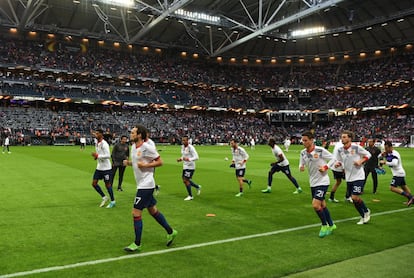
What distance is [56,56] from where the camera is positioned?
207 ft

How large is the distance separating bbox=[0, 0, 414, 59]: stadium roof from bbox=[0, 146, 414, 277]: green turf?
3234 cm

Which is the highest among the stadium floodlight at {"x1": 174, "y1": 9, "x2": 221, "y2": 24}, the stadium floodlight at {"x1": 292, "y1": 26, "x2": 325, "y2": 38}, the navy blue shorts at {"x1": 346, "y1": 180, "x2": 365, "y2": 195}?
the stadium floodlight at {"x1": 292, "y1": 26, "x2": 325, "y2": 38}

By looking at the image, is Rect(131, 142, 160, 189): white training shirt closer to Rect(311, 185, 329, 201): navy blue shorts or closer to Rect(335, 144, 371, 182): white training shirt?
Rect(311, 185, 329, 201): navy blue shorts

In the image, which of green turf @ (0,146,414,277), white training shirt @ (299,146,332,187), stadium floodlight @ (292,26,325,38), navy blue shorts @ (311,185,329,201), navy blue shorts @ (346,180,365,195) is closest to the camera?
green turf @ (0,146,414,277)

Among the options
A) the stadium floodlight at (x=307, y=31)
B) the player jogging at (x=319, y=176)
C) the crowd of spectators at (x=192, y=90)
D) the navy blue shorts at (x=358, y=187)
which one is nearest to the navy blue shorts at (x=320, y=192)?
the player jogging at (x=319, y=176)

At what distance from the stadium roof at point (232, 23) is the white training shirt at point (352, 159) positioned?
34501mm

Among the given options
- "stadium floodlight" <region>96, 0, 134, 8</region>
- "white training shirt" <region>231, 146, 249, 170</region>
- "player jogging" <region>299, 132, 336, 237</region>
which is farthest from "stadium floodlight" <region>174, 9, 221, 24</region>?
"player jogging" <region>299, 132, 336, 237</region>

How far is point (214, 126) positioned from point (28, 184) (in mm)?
58383

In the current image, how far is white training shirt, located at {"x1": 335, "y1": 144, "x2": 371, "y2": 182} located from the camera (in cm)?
855

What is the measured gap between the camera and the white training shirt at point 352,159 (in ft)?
28.0

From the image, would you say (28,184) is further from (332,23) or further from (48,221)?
(332,23)

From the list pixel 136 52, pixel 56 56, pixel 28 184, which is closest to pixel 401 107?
pixel 136 52

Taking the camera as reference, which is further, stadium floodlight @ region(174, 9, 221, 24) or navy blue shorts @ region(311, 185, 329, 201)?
stadium floodlight @ region(174, 9, 221, 24)

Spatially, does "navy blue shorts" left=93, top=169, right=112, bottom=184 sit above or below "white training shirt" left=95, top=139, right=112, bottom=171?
below
